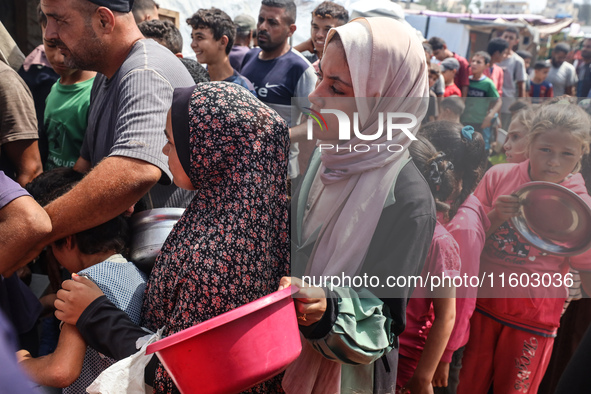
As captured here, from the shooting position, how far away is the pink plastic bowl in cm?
138

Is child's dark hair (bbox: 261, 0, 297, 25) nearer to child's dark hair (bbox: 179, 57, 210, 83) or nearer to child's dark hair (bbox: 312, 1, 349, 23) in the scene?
child's dark hair (bbox: 312, 1, 349, 23)

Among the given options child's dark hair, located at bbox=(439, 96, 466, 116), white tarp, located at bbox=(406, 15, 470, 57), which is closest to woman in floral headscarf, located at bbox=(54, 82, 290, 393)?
child's dark hair, located at bbox=(439, 96, 466, 116)

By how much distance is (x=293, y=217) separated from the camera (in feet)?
6.05

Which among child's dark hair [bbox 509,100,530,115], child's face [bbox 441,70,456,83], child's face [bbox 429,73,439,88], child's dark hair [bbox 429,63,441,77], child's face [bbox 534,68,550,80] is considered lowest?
child's face [bbox 534,68,550,80]

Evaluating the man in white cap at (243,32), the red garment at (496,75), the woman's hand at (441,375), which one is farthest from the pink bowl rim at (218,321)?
the red garment at (496,75)

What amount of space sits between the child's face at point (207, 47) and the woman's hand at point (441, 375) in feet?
10.4

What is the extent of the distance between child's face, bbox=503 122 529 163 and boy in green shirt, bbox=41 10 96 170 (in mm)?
2163

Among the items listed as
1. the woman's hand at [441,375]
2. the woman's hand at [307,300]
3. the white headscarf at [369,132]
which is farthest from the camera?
the woman's hand at [441,375]

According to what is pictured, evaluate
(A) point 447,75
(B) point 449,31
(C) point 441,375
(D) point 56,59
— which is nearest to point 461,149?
(C) point 441,375

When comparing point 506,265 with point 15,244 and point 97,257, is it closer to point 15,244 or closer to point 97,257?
point 97,257

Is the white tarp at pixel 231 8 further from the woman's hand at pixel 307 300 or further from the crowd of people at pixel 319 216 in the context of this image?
the woman's hand at pixel 307 300

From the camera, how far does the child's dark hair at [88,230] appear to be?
2.13m

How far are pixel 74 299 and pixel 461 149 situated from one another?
4.75 ft

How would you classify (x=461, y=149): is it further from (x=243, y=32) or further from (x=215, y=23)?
(x=243, y=32)
